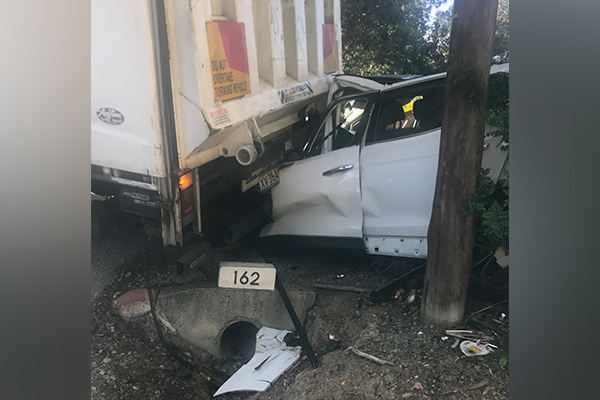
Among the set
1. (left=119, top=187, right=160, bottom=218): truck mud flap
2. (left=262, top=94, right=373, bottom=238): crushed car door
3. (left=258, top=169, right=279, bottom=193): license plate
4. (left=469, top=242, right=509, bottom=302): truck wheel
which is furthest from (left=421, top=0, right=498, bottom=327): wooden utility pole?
(left=119, top=187, right=160, bottom=218): truck mud flap

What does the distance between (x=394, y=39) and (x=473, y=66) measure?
7.87m

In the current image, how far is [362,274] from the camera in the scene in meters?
4.43

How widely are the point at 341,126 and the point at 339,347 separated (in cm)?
211

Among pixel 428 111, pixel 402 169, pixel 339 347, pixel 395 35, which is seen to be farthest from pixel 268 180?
pixel 395 35

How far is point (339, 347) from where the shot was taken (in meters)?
3.46

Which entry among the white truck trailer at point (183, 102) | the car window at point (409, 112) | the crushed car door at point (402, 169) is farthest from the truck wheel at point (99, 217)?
the car window at point (409, 112)

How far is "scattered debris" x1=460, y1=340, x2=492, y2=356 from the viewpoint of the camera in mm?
2900

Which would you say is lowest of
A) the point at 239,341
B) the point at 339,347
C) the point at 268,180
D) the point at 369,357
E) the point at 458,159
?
the point at 239,341

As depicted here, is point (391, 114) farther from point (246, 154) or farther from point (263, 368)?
point (263, 368)

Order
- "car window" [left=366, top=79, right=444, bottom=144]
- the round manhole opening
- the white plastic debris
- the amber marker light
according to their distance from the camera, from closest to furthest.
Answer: the white plastic debris → the amber marker light → "car window" [left=366, top=79, right=444, bottom=144] → the round manhole opening

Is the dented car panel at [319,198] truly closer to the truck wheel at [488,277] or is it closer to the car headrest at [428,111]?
the car headrest at [428,111]

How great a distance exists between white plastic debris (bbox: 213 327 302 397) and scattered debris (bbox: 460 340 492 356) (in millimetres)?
1277

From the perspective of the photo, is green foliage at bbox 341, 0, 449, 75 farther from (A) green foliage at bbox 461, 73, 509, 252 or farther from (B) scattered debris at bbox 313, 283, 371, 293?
(A) green foliage at bbox 461, 73, 509, 252
